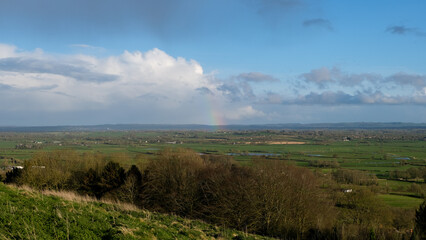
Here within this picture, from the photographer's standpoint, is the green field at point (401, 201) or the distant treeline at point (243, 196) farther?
the green field at point (401, 201)

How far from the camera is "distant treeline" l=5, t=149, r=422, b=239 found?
28.0m

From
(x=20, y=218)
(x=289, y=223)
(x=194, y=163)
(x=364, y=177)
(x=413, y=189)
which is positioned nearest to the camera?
(x=20, y=218)

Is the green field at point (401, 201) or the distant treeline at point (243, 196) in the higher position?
the distant treeline at point (243, 196)

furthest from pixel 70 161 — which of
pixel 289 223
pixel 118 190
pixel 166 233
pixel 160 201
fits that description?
pixel 166 233

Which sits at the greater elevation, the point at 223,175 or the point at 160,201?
the point at 223,175

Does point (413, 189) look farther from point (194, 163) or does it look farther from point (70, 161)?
point (70, 161)

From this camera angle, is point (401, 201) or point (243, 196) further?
point (401, 201)

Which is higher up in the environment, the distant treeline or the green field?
the distant treeline

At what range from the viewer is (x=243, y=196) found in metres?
30.2

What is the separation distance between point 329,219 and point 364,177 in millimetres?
41445

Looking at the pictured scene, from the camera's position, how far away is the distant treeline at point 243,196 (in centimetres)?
2795

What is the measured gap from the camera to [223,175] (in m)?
35.6

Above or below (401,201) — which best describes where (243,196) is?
above

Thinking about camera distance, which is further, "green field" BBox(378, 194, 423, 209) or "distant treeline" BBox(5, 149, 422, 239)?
"green field" BBox(378, 194, 423, 209)
